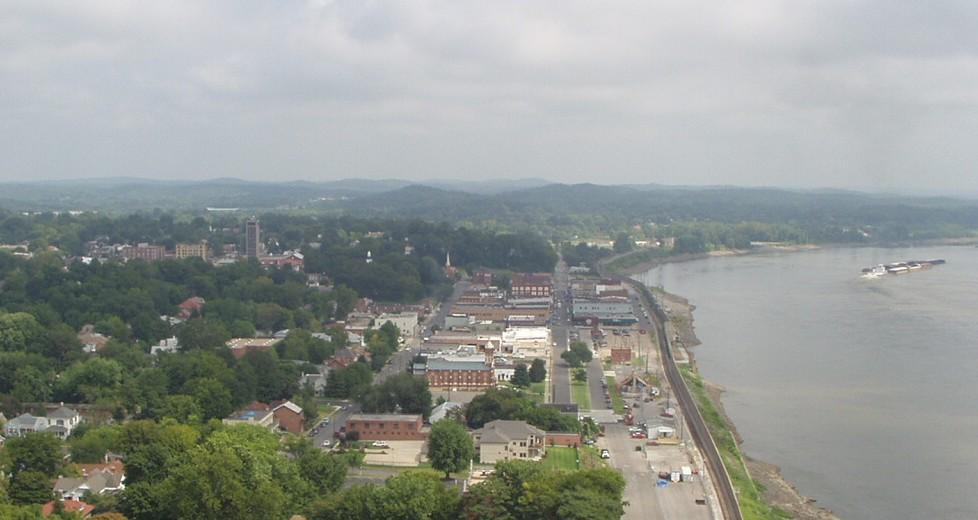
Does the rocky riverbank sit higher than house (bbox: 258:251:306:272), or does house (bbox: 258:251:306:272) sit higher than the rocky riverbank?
house (bbox: 258:251:306:272)

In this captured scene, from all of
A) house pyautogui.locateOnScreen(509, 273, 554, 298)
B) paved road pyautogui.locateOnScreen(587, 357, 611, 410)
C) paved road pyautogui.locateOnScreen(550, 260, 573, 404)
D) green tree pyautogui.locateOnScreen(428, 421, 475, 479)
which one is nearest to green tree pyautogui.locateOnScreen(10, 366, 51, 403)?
green tree pyautogui.locateOnScreen(428, 421, 475, 479)

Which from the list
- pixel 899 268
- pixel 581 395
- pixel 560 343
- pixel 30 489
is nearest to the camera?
pixel 30 489

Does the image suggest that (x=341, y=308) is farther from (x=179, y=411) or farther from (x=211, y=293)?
(x=179, y=411)

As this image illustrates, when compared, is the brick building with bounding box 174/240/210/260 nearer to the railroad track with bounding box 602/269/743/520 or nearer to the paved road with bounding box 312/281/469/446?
the paved road with bounding box 312/281/469/446

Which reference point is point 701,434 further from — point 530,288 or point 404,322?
point 530,288

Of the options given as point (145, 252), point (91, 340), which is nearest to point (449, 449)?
point (91, 340)

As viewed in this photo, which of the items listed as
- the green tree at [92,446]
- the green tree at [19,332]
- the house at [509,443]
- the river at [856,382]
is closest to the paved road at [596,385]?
the river at [856,382]
